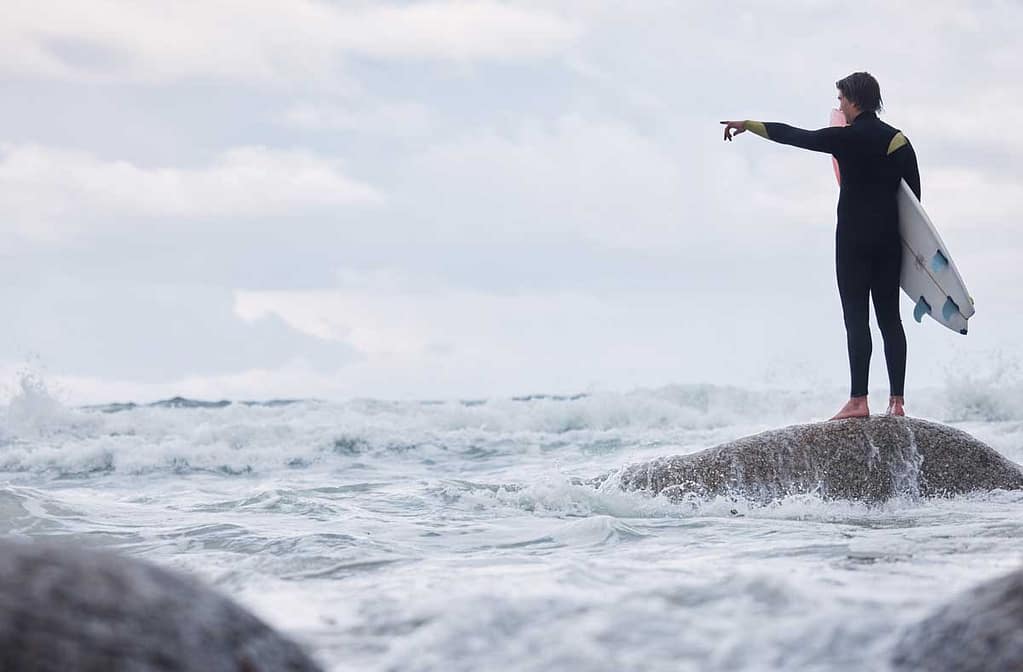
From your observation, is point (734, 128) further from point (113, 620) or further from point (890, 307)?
point (113, 620)

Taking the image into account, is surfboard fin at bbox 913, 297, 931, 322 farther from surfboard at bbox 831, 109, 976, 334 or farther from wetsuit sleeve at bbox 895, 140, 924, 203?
wetsuit sleeve at bbox 895, 140, 924, 203

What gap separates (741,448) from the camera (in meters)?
7.04

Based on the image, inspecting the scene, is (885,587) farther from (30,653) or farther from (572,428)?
(572,428)

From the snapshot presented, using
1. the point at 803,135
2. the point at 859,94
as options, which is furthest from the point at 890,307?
the point at 859,94

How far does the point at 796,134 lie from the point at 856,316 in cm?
126

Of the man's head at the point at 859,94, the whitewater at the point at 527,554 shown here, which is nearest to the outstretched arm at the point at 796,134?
the man's head at the point at 859,94

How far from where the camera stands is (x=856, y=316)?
7.17m

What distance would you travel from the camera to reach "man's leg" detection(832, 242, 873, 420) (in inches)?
279

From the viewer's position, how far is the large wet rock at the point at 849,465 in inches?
266

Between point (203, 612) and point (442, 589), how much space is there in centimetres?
167

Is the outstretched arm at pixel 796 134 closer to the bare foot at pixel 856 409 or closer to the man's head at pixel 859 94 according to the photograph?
the man's head at pixel 859 94

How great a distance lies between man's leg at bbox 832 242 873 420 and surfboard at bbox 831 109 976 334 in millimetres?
371

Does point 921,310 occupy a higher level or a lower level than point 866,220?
lower

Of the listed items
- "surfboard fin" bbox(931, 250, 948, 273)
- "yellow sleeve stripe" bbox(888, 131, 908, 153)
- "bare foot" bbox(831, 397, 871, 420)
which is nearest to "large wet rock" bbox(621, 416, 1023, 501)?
"bare foot" bbox(831, 397, 871, 420)
